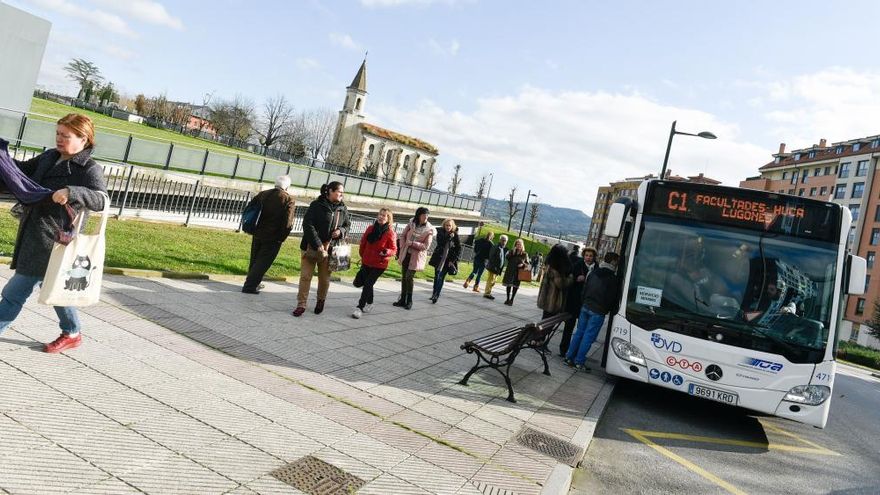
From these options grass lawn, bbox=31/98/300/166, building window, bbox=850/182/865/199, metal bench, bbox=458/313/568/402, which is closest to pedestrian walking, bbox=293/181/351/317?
metal bench, bbox=458/313/568/402

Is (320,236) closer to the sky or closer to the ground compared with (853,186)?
closer to the ground

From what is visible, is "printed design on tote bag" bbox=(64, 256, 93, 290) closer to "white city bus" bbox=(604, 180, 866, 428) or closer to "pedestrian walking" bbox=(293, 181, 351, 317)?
"pedestrian walking" bbox=(293, 181, 351, 317)

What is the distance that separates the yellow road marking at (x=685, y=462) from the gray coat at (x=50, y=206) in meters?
5.67

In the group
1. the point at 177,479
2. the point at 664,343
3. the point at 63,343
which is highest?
the point at 664,343

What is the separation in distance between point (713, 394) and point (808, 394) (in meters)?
1.02

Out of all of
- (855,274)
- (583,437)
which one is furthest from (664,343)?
(855,274)

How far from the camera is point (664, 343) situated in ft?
23.4

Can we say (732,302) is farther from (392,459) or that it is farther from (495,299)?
(495,299)

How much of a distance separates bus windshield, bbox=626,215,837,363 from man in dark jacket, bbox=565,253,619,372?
88cm

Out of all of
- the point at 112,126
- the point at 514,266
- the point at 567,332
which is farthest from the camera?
the point at 112,126

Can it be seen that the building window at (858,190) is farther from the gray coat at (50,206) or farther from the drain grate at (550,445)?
the gray coat at (50,206)

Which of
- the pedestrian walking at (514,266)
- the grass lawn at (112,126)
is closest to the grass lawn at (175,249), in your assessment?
the pedestrian walking at (514,266)

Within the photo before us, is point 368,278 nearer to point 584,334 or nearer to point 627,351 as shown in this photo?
point 584,334

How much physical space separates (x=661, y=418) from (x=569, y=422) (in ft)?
6.71
